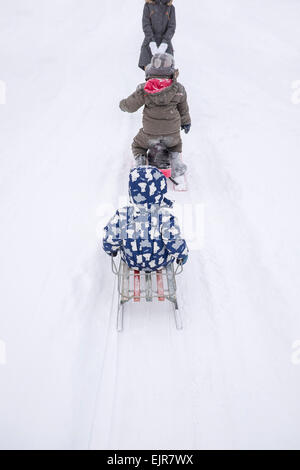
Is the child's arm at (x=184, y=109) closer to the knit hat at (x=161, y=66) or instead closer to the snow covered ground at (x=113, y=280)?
the knit hat at (x=161, y=66)

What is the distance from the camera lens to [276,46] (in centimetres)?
702

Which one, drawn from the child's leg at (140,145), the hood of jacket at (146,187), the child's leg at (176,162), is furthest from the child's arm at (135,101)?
the hood of jacket at (146,187)

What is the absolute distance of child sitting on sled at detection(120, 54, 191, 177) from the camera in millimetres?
3211

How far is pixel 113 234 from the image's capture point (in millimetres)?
2414

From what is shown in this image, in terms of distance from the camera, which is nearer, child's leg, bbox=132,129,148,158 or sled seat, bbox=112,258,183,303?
sled seat, bbox=112,258,183,303

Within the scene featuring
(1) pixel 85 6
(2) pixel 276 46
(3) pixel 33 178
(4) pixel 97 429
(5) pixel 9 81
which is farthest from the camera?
Answer: (1) pixel 85 6

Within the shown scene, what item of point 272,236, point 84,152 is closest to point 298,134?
point 272,236

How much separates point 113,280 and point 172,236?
3.07 feet

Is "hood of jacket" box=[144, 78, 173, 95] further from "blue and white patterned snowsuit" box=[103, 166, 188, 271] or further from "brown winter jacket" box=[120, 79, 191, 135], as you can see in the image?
"blue and white patterned snowsuit" box=[103, 166, 188, 271]

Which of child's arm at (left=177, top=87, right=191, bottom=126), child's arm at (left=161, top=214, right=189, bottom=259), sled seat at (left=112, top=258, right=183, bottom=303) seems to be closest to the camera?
child's arm at (left=161, top=214, right=189, bottom=259)

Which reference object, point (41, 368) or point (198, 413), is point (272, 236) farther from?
point (41, 368)

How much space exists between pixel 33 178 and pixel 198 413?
11.4 ft

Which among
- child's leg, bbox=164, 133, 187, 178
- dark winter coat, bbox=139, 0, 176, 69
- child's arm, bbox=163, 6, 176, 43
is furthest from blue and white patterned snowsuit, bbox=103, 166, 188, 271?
child's arm, bbox=163, 6, 176, 43

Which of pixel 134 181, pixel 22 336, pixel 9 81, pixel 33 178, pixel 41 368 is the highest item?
pixel 9 81
